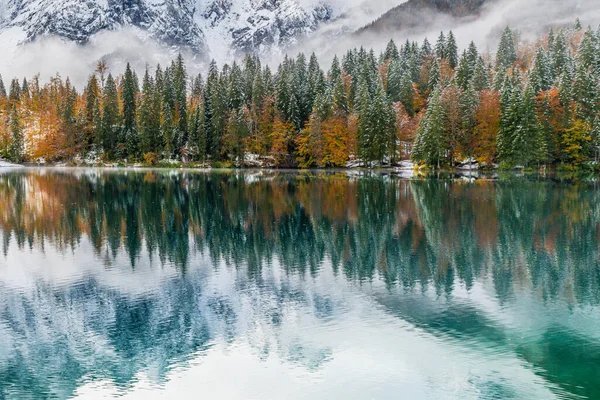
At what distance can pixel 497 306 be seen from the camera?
46.5ft

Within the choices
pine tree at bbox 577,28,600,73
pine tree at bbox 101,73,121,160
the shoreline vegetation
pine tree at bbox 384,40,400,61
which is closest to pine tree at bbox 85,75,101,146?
the shoreline vegetation

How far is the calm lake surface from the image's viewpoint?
32.6 feet

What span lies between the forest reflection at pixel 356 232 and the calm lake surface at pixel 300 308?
0.48ft

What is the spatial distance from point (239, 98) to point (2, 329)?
96528 millimetres

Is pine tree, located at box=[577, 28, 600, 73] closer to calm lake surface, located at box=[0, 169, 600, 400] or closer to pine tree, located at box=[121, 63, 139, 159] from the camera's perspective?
calm lake surface, located at box=[0, 169, 600, 400]

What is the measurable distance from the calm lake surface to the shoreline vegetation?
Answer: 52930 millimetres

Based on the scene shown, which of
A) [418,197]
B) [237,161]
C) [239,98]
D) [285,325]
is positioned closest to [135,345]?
[285,325]

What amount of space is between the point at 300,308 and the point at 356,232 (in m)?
11.5

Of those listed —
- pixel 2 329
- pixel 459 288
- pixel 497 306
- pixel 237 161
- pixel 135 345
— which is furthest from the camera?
pixel 237 161

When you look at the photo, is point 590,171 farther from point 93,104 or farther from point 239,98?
point 93,104

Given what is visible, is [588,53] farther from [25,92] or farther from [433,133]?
[25,92]

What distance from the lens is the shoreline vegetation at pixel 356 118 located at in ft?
252

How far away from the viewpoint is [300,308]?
14.0 m

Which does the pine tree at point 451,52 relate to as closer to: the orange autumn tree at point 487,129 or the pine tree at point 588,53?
the pine tree at point 588,53
